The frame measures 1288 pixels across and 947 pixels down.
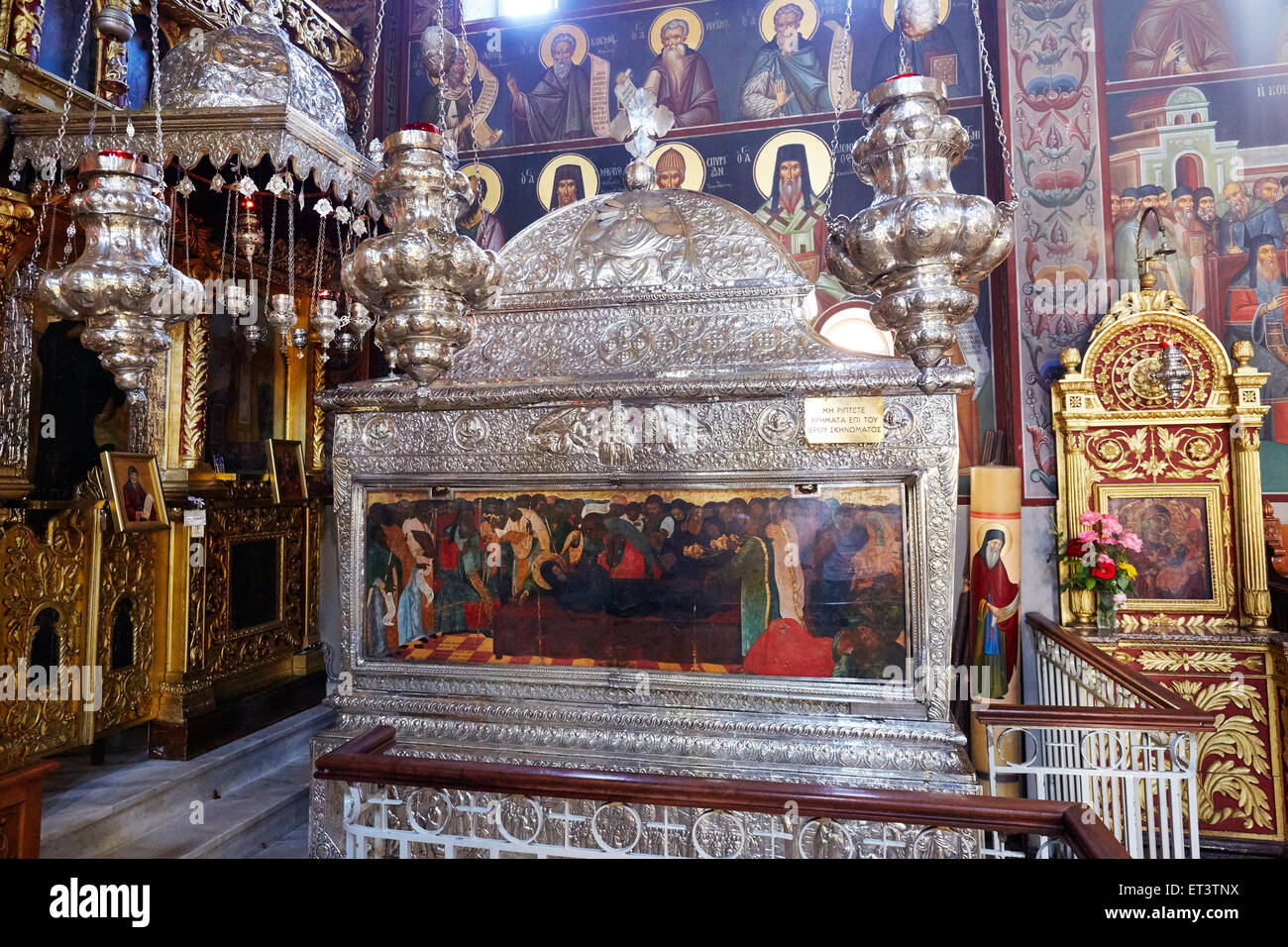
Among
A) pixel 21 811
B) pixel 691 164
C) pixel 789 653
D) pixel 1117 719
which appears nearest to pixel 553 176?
pixel 691 164

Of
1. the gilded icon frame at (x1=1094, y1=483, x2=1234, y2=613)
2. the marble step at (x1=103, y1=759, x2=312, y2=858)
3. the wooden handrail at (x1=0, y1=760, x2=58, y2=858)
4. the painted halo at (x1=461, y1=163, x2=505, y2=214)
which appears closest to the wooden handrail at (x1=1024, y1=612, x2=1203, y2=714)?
the gilded icon frame at (x1=1094, y1=483, x2=1234, y2=613)

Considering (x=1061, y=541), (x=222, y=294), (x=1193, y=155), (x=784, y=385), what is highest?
(x=1193, y=155)

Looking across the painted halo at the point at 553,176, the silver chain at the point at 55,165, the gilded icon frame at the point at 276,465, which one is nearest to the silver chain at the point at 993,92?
the painted halo at the point at 553,176

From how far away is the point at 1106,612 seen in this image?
5078 millimetres

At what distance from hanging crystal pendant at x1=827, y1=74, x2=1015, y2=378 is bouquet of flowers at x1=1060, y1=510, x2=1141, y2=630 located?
386 cm

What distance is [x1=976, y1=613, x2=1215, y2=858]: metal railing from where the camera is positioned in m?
2.99

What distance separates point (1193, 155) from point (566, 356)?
4.97m

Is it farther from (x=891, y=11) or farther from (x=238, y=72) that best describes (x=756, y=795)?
(x=891, y=11)

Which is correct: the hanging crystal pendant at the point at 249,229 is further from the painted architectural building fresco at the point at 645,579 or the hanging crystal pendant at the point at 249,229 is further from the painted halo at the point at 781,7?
the painted halo at the point at 781,7

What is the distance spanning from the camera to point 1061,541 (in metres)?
5.31

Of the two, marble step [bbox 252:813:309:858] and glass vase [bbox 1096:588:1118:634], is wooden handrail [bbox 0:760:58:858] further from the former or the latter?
Answer: glass vase [bbox 1096:588:1118:634]
